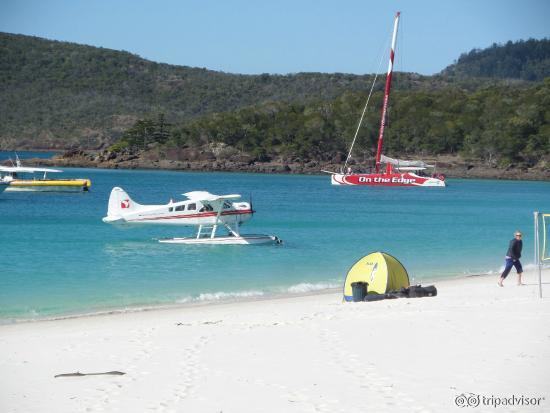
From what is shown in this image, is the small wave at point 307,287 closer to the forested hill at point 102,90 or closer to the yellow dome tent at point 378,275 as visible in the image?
the yellow dome tent at point 378,275

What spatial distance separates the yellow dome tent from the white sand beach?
1024mm

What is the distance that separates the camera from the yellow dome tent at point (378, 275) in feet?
49.4

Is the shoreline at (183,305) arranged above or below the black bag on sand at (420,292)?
below

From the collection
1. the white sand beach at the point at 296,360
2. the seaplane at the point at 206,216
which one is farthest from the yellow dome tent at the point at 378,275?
the seaplane at the point at 206,216

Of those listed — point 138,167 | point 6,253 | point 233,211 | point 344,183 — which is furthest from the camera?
point 138,167

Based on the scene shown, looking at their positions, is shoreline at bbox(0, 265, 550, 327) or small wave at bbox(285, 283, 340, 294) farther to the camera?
small wave at bbox(285, 283, 340, 294)

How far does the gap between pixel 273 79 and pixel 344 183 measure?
11954 centimetres

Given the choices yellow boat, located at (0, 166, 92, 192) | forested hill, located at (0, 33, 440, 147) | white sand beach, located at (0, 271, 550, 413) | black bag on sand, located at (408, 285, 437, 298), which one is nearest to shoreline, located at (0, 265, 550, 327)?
white sand beach, located at (0, 271, 550, 413)

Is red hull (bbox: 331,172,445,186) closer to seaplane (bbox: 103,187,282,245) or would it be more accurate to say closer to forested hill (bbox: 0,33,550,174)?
forested hill (bbox: 0,33,550,174)

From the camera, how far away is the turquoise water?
712 inches

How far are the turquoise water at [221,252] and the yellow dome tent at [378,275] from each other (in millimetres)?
3431

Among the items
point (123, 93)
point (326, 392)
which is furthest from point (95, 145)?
point (326, 392)

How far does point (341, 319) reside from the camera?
40.5 ft

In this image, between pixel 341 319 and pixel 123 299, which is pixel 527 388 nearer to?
pixel 341 319
